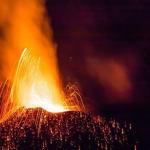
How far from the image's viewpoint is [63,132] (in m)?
8.68

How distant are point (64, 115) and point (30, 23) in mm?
2859

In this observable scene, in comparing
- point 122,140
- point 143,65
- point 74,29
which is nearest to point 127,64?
point 143,65

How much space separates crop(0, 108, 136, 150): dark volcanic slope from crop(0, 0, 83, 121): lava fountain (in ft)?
5.17

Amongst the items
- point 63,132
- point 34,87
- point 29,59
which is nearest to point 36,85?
point 34,87

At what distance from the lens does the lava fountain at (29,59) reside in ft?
35.2

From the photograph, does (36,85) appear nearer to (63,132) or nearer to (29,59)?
(29,59)

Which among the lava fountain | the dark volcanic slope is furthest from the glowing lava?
the dark volcanic slope

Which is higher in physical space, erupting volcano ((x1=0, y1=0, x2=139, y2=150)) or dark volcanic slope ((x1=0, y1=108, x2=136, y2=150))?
erupting volcano ((x1=0, y1=0, x2=139, y2=150))

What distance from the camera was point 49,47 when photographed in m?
11.2

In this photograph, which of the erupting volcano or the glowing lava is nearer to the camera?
the erupting volcano

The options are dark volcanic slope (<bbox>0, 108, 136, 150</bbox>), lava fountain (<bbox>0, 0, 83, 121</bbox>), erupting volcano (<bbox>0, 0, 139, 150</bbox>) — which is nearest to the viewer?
dark volcanic slope (<bbox>0, 108, 136, 150</bbox>)

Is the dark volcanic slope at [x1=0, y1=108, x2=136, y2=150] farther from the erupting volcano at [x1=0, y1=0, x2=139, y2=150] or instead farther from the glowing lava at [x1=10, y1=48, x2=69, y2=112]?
the glowing lava at [x1=10, y1=48, x2=69, y2=112]

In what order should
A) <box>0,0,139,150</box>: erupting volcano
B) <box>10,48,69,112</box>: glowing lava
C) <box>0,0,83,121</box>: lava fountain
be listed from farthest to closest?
<box>0,0,83,121</box>: lava fountain < <box>10,48,69,112</box>: glowing lava < <box>0,0,139,150</box>: erupting volcano

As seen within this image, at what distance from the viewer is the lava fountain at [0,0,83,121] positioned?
10.7 meters
